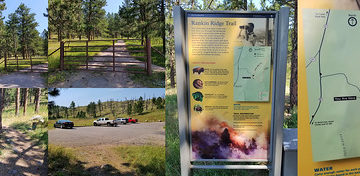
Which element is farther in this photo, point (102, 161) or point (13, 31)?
point (102, 161)

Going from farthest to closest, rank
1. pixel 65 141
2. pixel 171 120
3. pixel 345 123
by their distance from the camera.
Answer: pixel 171 120 < pixel 65 141 < pixel 345 123

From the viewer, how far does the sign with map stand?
95.6 inches

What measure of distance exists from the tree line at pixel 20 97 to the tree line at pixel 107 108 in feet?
0.81

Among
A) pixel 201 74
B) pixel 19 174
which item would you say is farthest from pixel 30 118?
pixel 201 74

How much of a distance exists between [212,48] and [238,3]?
370 centimetres

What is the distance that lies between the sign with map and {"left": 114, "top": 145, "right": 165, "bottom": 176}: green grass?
2569 mm

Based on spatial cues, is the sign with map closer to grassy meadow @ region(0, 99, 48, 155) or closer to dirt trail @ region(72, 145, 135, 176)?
dirt trail @ region(72, 145, 135, 176)

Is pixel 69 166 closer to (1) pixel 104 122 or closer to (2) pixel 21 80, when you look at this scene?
(1) pixel 104 122

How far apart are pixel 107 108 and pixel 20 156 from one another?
4.97 feet

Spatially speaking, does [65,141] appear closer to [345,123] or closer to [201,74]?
[201,74]

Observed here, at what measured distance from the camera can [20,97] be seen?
4.51 meters

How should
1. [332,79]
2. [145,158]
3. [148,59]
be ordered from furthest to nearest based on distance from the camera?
[145,158], [148,59], [332,79]

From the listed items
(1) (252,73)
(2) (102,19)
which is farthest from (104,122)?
(1) (252,73)

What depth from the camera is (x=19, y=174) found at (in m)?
4.50
